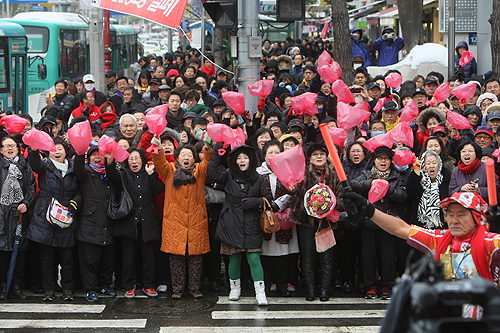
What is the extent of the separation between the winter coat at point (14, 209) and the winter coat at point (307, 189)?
9.17ft

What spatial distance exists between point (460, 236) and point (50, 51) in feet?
53.9

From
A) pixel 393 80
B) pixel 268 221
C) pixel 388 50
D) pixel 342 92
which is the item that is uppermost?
pixel 388 50

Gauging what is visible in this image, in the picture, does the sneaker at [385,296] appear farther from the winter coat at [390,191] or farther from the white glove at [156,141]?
the white glove at [156,141]

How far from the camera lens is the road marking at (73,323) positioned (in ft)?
20.0

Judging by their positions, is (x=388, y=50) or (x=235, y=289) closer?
(x=235, y=289)

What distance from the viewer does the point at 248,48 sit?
9.25m

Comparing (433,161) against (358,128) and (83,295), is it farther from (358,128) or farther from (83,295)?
(83,295)

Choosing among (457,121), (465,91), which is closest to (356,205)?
(457,121)

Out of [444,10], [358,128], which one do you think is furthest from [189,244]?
[444,10]

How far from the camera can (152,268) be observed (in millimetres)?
7195

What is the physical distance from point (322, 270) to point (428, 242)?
3015 mm

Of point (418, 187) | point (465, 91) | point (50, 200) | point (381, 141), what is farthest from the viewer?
point (465, 91)

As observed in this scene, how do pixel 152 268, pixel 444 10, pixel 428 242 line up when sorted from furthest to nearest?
pixel 444 10
pixel 152 268
pixel 428 242

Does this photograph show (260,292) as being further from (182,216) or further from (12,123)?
(12,123)
